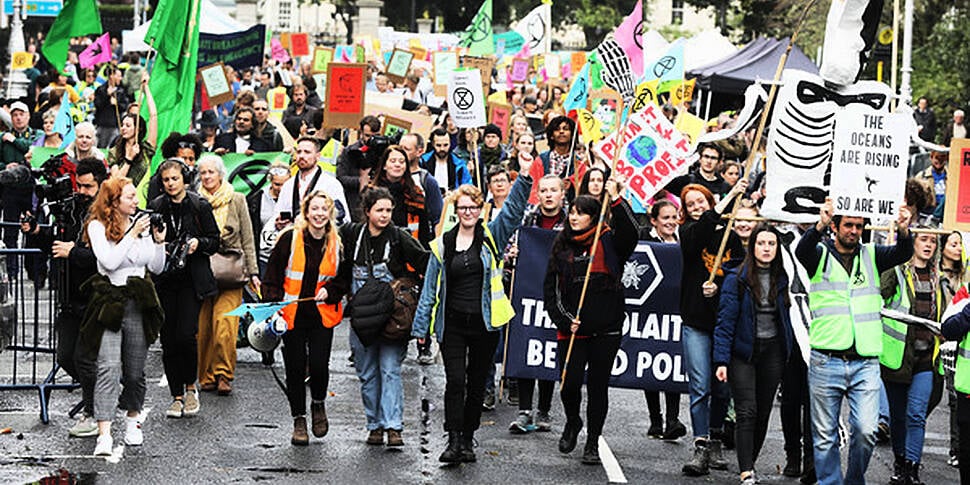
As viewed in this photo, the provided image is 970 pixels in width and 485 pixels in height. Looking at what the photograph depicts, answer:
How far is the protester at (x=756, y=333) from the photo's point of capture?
10.4 metres

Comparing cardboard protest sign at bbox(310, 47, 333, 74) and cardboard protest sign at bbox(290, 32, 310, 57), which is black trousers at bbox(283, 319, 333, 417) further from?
cardboard protest sign at bbox(290, 32, 310, 57)

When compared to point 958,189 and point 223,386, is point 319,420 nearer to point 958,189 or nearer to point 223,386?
point 223,386

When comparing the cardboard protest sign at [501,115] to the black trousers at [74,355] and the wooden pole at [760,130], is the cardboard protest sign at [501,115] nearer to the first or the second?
the wooden pole at [760,130]

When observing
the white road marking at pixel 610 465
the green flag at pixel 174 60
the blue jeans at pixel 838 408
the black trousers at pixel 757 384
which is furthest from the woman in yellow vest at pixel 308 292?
the green flag at pixel 174 60

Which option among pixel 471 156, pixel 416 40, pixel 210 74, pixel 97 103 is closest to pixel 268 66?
pixel 416 40

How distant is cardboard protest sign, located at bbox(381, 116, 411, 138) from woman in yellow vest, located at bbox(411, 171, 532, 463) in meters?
8.15

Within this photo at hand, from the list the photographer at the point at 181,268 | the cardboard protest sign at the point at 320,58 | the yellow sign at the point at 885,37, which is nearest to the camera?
the photographer at the point at 181,268

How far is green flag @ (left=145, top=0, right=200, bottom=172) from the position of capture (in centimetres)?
1471

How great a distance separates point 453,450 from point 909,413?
8.97 feet

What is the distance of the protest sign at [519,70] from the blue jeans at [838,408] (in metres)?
23.5

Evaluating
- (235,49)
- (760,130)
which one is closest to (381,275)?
(760,130)

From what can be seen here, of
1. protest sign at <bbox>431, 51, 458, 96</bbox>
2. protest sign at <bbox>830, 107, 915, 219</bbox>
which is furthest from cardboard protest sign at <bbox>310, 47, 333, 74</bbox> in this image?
protest sign at <bbox>830, 107, 915, 219</bbox>

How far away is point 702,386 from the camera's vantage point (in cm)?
1086

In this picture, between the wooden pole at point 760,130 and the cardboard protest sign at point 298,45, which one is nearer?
the wooden pole at point 760,130
